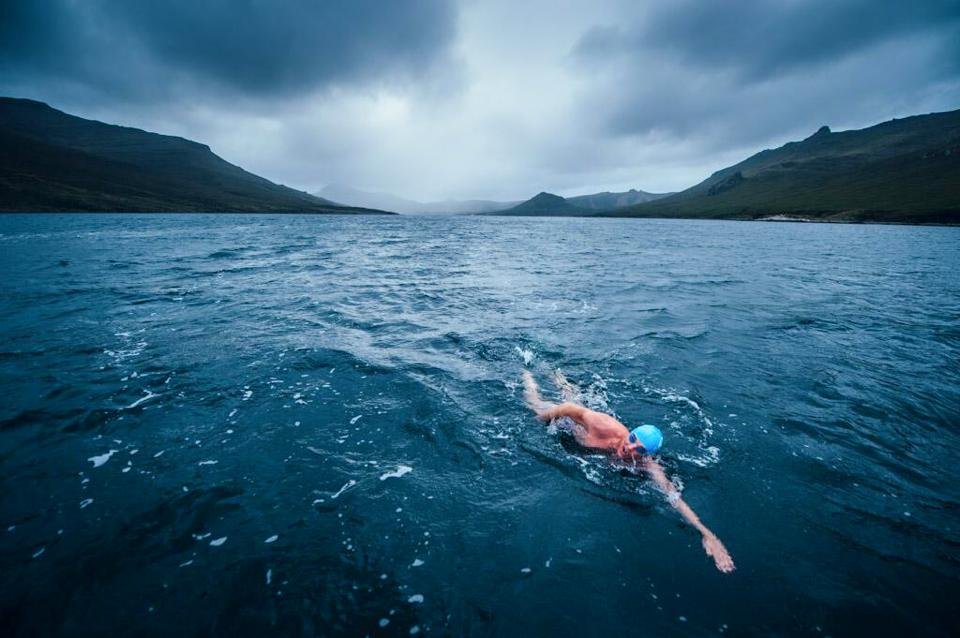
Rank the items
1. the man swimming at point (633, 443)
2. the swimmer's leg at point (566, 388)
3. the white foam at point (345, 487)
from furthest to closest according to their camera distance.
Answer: the swimmer's leg at point (566, 388) < the white foam at point (345, 487) < the man swimming at point (633, 443)

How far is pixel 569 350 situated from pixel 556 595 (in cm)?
880

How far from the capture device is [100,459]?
7.42 metres

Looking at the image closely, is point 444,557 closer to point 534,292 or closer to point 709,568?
point 709,568

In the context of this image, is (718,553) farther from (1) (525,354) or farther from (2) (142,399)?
(2) (142,399)

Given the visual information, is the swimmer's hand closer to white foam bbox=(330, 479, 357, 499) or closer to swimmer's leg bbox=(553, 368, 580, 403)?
swimmer's leg bbox=(553, 368, 580, 403)

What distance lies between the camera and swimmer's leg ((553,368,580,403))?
10.5 m

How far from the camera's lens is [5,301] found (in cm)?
1708

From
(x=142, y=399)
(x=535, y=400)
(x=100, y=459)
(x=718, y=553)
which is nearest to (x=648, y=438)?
(x=718, y=553)

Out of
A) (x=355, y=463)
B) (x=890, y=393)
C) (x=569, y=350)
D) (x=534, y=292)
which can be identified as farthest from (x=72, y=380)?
(x=890, y=393)

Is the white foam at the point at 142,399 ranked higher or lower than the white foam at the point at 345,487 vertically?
higher

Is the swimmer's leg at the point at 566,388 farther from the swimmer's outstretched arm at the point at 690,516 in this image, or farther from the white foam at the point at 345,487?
the white foam at the point at 345,487

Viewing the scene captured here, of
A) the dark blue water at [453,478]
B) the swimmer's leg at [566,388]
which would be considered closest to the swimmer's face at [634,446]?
the dark blue water at [453,478]

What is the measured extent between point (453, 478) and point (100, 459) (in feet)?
22.5

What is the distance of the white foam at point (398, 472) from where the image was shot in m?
7.41
